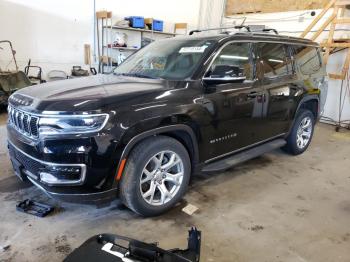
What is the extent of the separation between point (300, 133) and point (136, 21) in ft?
17.5

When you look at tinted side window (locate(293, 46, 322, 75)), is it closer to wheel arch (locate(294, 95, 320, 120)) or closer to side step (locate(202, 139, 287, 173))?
wheel arch (locate(294, 95, 320, 120))

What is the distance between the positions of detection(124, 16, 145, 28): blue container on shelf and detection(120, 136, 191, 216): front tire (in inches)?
238

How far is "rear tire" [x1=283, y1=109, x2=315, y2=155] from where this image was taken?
3.93 meters

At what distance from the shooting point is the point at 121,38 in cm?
769

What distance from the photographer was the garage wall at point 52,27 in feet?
21.2

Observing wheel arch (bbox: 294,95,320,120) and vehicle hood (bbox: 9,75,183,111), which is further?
wheel arch (bbox: 294,95,320,120)

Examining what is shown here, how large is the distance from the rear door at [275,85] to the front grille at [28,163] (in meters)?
2.26

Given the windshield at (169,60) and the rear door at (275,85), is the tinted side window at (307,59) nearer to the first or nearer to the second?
the rear door at (275,85)

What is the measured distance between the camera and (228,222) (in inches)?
98.7

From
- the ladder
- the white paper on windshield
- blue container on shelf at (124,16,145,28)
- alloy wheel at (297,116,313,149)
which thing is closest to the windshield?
the white paper on windshield

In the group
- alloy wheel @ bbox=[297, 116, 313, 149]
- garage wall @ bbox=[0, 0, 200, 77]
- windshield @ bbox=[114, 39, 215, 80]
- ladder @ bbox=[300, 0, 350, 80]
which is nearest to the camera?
windshield @ bbox=[114, 39, 215, 80]

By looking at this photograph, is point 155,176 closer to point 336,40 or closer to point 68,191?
point 68,191

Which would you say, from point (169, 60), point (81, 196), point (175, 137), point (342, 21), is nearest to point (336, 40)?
point (342, 21)

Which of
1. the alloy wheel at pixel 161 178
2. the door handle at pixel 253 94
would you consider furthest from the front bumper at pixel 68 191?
the door handle at pixel 253 94
